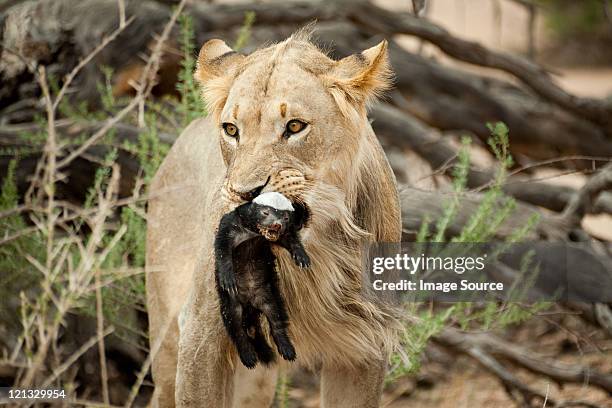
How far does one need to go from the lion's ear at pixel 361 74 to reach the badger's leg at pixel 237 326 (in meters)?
0.78

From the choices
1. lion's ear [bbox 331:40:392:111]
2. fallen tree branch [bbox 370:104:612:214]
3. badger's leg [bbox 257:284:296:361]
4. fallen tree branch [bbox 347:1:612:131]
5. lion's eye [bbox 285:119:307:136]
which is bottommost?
badger's leg [bbox 257:284:296:361]

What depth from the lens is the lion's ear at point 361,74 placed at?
11.5ft

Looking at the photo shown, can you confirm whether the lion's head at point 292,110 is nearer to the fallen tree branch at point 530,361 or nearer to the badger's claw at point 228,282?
the badger's claw at point 228,282

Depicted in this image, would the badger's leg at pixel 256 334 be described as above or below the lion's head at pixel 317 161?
below

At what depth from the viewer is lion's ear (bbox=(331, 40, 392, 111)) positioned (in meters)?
3.51

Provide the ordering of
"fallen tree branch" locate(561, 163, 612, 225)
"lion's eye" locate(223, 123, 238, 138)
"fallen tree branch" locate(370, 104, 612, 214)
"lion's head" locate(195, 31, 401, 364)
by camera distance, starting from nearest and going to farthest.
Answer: "lion's head" locate(195, 31, 401, 364)
"lion's eye" locate(223, 123, 238, 138)
"fallen tree branch" locate(561, 163, 612, 225)
"fallen tree branch" locate(370, 104, 612, 214)

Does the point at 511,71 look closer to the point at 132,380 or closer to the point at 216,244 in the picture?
the point at 132,380

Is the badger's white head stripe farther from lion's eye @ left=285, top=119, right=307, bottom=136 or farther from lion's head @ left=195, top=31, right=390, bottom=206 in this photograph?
lion's eye @ left=285, top=119, right=307, bottom=136

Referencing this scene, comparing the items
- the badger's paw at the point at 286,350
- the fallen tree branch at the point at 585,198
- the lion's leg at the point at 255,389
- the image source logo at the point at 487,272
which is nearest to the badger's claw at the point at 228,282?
the badger's paw at the point at 286,350

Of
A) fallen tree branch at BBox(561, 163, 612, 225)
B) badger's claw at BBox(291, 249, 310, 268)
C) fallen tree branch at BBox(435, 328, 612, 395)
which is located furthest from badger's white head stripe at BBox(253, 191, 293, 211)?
fallen tree branch at BBox(561, 163, 612, 225)

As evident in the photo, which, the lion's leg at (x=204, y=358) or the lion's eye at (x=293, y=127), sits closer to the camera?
the lion's eye at (x=293, y=127)

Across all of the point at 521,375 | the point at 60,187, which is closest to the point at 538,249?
the point at 521,375

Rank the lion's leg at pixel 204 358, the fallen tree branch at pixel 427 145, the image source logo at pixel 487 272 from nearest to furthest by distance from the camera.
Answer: the lion's leg at pixel 204 358
the image source logo at pixel 487 272
the fallen tree branch at pixel 427 145

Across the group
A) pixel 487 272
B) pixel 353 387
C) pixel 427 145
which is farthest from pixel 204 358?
pixel 427 145
